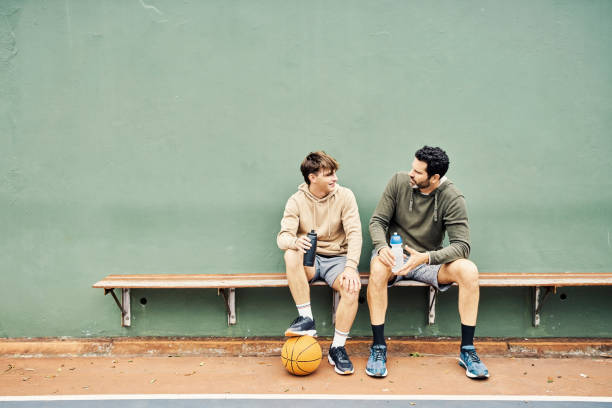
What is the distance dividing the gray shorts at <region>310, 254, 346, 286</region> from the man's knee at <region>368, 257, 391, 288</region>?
0.87ft

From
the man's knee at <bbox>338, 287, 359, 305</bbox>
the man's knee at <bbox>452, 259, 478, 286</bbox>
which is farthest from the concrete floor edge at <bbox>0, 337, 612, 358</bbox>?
the man's knee at <bbox>452, 259, 478, 286</bbox>

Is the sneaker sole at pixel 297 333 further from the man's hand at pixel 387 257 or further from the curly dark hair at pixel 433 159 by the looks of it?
the curly dark hair at pixel 433 159

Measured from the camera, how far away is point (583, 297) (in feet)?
12.4

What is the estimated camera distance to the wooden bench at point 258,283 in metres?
3.41

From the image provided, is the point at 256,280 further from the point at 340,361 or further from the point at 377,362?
the point at 377,362

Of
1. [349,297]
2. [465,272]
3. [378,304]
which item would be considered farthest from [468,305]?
[349,297]

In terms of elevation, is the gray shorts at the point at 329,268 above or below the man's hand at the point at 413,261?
below

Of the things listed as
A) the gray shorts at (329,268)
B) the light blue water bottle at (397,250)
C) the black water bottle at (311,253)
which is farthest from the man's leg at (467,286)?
the black water bottle at (311,253)

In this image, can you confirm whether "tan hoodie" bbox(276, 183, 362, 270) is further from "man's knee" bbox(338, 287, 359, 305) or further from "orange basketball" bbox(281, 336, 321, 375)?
"orange basketball" bbox(281, 336, 321, 375)

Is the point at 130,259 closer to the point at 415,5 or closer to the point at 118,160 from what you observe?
the point at 118,160

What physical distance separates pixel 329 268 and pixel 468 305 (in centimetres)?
108

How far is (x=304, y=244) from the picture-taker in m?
3.13

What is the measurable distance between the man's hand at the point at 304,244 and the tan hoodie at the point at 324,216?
241 millimetres

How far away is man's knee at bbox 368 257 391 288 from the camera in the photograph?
3176 millimetres
